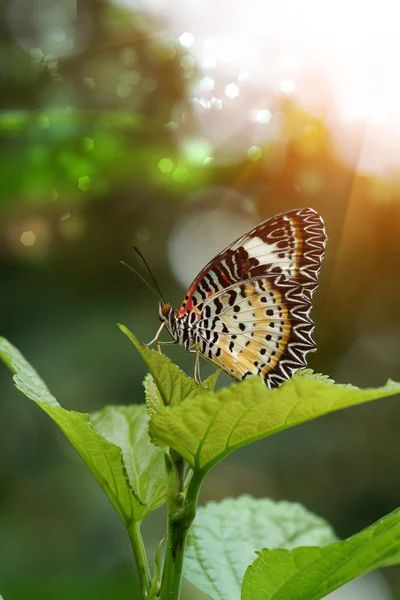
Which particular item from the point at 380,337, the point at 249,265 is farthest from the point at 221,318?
the point at 380,337

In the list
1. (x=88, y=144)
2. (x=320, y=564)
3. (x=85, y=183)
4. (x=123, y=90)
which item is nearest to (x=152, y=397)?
(x=320, y=564)

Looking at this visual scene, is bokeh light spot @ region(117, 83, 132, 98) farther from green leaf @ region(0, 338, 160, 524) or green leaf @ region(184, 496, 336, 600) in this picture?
green leaf @ region(0, 338, 160, 524)

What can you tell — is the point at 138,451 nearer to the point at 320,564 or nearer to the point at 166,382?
the point at 166,382

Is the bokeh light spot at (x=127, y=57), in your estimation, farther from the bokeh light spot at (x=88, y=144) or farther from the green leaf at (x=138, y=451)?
the green leaf at (x=138, y=451)

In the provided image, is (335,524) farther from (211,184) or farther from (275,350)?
(275,350)

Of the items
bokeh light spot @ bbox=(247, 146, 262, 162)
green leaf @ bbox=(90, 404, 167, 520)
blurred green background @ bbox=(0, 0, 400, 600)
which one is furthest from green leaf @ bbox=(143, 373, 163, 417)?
bokeh light spot @ bbox=(247, 146, 262, 162)

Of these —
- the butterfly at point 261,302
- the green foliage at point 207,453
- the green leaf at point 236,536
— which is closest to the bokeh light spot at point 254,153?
the butterfly at point 261,302
